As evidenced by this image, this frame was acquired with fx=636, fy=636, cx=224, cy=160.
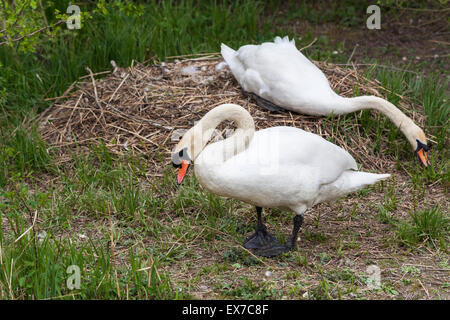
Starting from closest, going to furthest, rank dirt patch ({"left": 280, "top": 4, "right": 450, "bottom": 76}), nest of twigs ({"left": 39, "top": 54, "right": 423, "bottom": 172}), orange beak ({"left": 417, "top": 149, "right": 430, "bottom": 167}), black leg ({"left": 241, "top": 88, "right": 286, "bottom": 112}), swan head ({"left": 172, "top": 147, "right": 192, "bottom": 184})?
1. swan head ({"left": 172, "top": 147, "right": 192, "bottom": 184})
2. orange beak ({"left": 417, "top": 149, "right": 430, "bottom": 167})
3. nest of twigs ({"left": 39, "top": 54, "right": 423, "bottom": 172})
4. black leg ({"left": 241, "top": 88, "right": 286, "bottom": 112})
5. dirt patch ({"left": 280, "top": 4, "right": 450, "bottom": 76})

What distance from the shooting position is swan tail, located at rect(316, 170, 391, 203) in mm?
4512

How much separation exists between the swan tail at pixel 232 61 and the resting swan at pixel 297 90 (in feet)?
0.04

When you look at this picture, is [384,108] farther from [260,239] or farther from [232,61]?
[260,239]

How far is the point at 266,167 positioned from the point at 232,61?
2901 millimetres

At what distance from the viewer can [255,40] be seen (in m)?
8.05

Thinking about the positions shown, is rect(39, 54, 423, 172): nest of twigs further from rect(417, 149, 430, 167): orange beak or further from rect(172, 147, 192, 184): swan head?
rect(172, 147, 192, 184): swan head

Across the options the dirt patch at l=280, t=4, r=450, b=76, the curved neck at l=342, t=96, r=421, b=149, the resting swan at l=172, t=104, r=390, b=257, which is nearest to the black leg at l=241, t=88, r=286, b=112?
the curved neck at l=342, t=96, r=421, b=149

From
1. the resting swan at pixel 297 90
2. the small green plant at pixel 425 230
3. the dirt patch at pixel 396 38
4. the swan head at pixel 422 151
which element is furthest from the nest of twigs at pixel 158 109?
the dirt patch at pixel 396 38

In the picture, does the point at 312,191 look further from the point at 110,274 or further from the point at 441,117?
the point at 441,117

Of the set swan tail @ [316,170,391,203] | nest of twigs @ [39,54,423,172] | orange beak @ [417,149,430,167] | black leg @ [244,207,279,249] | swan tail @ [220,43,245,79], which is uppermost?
swan tail @ [220,43,245,79]

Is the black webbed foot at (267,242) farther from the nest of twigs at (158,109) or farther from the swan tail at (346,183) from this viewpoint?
the nest of twigs at (158,109)

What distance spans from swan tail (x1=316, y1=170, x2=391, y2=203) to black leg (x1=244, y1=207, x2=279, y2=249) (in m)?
0.47

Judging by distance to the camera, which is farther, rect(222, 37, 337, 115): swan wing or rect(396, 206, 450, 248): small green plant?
rect(222, 37, 337, 115): swan wing
